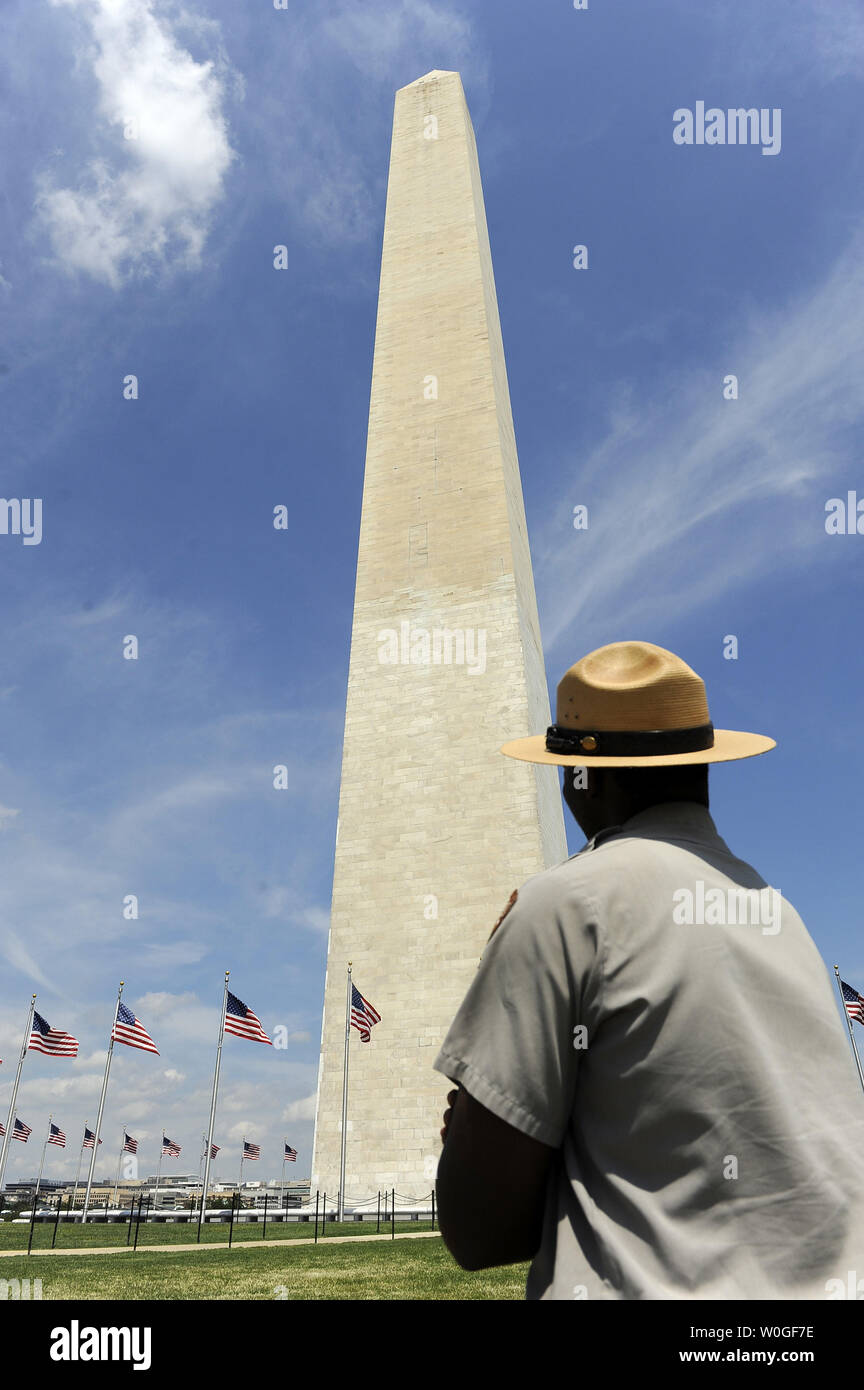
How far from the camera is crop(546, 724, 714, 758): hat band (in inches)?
82.6

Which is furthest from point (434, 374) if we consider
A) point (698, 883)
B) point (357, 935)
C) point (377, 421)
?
point (698, 883)

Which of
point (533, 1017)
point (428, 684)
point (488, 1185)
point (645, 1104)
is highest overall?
point (428, 684)

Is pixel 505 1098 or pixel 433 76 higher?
pixel 433 76

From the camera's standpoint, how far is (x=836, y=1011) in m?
1.93

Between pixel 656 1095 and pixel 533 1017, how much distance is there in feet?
0.79

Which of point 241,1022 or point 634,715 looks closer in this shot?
point 634,715

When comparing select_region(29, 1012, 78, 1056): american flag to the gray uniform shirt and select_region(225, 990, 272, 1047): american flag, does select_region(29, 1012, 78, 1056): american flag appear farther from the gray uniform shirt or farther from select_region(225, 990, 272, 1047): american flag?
the gray uniform shirt

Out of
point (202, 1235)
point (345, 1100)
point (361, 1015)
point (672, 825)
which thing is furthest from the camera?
point (345, 1100)

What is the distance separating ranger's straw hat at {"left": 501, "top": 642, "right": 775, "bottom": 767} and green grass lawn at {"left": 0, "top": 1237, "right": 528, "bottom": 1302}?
272 inches

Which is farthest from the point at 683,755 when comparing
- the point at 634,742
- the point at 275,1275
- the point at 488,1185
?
the point at 275,1275

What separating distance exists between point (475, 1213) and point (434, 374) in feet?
110

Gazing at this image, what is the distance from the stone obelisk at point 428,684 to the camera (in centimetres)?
2653

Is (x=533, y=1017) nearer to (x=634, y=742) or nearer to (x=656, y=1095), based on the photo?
(x=656, y=1095)

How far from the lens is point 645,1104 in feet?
5.64
